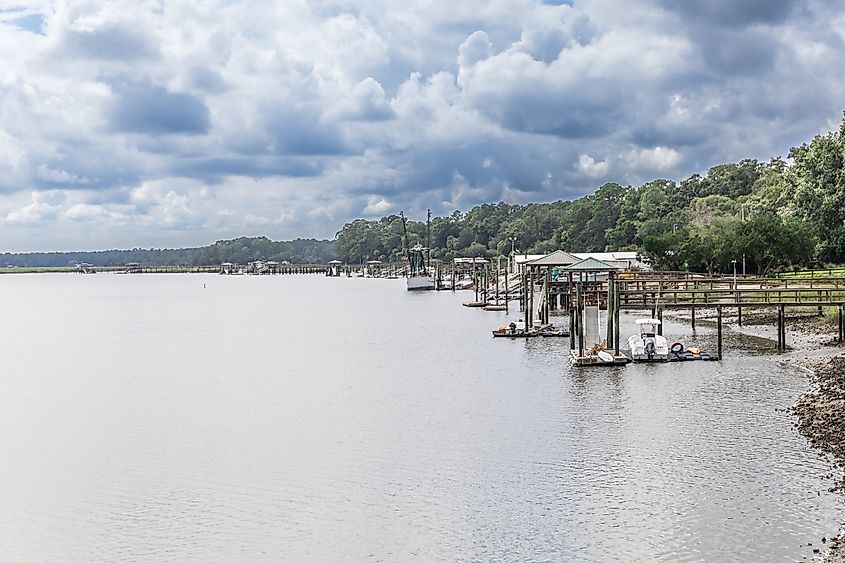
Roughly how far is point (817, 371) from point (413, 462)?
20.4 metres

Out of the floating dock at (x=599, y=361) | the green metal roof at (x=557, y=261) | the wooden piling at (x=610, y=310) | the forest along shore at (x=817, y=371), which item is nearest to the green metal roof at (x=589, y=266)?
the green metal roof at (x=557, y=261)

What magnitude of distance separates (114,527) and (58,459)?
26.4ft

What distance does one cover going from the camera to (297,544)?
1967cm

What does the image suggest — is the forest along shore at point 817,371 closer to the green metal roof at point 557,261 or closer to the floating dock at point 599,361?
the floating dock at point 599,361

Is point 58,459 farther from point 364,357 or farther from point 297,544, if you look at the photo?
point 364,357

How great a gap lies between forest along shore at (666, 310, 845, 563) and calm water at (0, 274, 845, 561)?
25.1 inches

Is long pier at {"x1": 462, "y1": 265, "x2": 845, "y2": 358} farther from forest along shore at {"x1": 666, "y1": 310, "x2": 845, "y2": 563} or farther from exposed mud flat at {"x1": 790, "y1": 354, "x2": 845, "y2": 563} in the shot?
exposed mud flat at {"x1": 790, "y1": 354, "x2": 845, "y2": 563}

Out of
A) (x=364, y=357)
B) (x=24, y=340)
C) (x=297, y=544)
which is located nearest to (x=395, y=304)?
(x=24, y=340)

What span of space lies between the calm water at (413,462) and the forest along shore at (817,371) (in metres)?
0.64

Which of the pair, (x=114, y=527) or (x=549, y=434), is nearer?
(x=114, y=527)

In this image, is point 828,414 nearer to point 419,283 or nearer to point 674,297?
point 674,297

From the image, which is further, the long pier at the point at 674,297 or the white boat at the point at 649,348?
the long pier at the point at 674,297

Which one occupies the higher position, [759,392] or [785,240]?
[785,240]

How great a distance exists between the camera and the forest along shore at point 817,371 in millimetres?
24781
